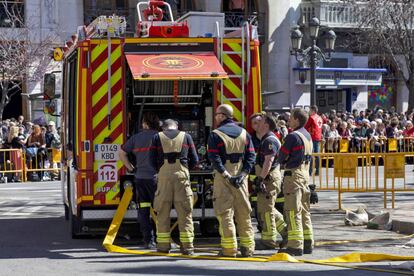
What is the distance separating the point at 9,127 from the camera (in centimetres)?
2545

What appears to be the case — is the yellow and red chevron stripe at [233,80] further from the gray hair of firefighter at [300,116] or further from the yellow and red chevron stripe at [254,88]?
the gray hair of firefighter at [300,116]

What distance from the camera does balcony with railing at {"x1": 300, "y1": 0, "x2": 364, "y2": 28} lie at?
39344mm

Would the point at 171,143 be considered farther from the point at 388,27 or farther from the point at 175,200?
the point at 388,27

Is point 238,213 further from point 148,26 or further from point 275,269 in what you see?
point 148,26

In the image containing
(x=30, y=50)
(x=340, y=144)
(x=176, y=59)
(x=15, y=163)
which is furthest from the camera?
(x=30, y=50)

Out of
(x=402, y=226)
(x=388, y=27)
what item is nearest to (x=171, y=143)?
(x=402, y=226)

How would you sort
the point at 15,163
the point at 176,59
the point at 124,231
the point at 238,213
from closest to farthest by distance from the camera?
the point at 238,213
the point at 176,59
the point at 124,231
the point at 15,163

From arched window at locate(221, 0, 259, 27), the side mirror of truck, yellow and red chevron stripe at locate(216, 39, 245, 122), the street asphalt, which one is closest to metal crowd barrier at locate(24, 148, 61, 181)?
the street asphalt

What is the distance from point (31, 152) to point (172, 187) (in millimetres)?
14094

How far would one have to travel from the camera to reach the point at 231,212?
431 inches

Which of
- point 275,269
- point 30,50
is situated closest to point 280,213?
point 275,269

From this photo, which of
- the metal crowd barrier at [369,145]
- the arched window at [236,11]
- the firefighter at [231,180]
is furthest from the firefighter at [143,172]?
the arched window at [236,11]

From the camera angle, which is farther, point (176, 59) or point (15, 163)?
point (15, 163)

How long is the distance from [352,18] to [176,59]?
2874 centimetres
